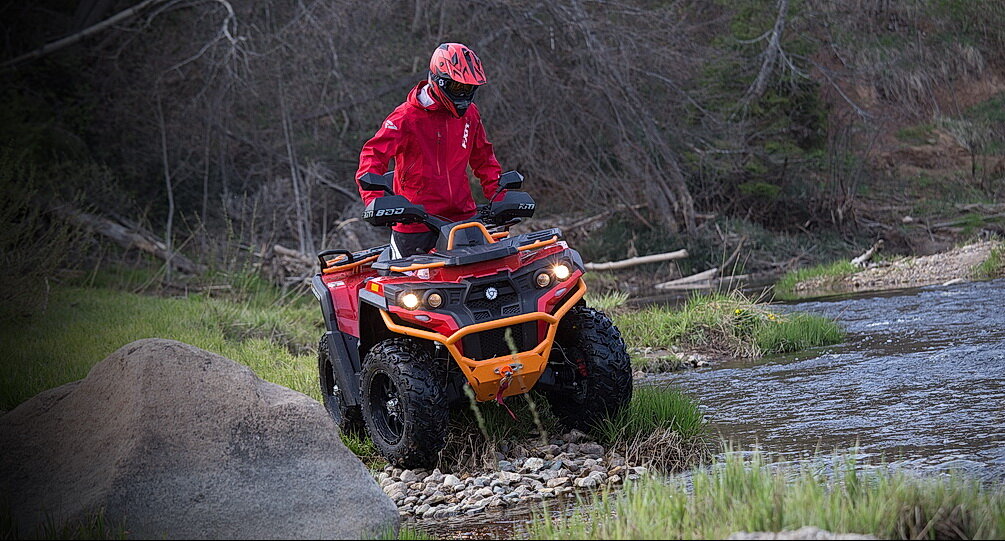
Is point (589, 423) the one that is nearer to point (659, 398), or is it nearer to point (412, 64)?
point (659, 398)

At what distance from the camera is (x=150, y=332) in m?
11.0

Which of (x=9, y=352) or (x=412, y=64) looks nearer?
(x=9, y=352)

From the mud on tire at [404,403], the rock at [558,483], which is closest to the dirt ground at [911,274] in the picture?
the rock at [558,483]

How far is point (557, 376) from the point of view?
6332 millimetres

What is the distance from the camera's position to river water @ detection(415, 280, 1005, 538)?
5.40 meters

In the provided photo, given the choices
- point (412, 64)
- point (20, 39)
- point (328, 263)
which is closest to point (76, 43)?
point (20, 39)

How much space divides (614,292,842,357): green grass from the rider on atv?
4384 mm

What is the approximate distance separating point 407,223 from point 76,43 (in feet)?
47.4

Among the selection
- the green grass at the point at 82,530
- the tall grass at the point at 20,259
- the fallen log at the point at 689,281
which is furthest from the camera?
the fallen log at the point at 689,281

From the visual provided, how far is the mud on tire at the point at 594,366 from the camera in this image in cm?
599

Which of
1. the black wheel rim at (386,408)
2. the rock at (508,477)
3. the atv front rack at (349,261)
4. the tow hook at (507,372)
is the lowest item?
the rock at (508,477)

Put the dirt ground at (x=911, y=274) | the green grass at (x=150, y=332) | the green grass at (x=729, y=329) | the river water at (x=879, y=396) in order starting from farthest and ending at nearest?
the dirt ground at (x=911, y=274) < the green grass at (x=729, y=329) < the green grass at (x=150, y=332) < the river water at (x=879, y=396)

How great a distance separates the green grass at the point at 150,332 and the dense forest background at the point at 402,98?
2387 millimetres

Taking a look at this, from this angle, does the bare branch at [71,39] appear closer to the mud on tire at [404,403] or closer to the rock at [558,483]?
the mud on tire at [404,403]
